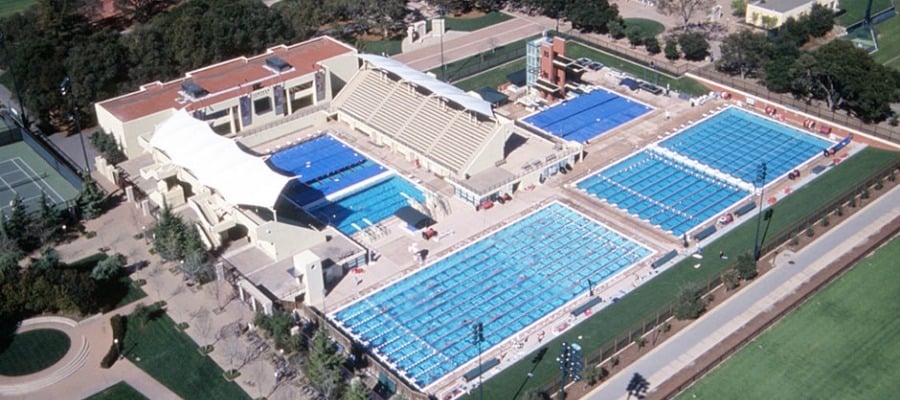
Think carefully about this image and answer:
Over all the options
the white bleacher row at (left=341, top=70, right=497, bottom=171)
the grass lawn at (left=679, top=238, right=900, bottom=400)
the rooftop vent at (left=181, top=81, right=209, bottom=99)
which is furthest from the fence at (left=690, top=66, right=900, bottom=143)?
the rooftop vent at (left=181, top=81, right=209, bottom=99)

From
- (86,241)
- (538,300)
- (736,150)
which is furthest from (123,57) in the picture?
(736,150)

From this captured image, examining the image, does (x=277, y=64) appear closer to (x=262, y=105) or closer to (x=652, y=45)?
(x=262, y=105)

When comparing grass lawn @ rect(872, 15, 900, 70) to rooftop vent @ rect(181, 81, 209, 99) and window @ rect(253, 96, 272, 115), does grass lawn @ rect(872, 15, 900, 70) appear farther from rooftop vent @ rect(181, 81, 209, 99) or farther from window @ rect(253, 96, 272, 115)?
rooftop vent @ rect(181, 81, 209, 99)

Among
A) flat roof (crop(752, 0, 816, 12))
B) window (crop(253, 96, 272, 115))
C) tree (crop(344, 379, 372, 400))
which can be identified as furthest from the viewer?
flat roof (crop(752, 0, 816, 12))

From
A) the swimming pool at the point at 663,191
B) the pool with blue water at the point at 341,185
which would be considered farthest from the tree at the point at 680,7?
the pool with blue water at the point at 341,185

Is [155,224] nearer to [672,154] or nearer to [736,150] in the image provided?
[672,154]
